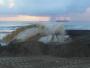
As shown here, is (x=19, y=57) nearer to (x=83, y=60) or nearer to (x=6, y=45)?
(x=6, y=45)

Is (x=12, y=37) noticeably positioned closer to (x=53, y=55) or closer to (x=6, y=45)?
(x=6, y=45)

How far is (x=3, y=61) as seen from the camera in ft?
30.4

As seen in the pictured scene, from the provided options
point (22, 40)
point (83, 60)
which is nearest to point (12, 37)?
point (22, 40)

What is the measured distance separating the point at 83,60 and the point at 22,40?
1437 mm

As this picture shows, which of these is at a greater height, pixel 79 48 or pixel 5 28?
pixel 5 28

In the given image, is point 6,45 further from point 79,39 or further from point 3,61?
point 79,39

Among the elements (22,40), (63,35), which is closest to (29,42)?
(22,40)

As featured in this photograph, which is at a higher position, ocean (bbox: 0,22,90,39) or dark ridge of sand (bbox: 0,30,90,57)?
ocean (bbox: 0,22,90,39)

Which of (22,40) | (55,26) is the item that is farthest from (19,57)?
(55,26)

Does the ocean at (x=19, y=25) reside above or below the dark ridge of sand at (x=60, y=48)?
above

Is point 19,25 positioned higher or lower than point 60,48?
higher

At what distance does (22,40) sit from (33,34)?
29cm

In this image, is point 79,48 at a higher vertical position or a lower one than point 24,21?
lower

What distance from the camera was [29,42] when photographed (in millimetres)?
9492
